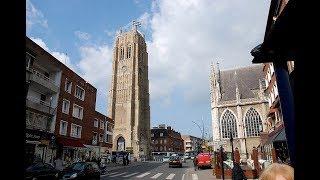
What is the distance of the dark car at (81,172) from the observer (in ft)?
57.4

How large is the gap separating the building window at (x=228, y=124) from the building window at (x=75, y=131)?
2863cm

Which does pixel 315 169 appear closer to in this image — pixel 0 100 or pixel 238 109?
pixel 0 100

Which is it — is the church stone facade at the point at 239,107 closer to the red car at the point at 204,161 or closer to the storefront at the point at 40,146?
the red car at the point at 204,161

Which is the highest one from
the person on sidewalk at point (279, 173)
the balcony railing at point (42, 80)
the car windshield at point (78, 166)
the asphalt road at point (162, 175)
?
the balcony railing at point (42, 80)

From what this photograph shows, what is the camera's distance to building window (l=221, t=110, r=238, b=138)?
5439cm

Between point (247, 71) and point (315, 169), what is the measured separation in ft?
204

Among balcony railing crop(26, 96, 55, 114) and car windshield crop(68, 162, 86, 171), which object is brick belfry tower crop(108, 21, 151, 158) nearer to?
balcony railing crop(26, 96, 55, 114)

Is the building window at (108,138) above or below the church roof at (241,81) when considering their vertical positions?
below

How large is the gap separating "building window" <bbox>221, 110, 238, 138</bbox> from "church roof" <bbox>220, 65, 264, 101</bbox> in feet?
13.0

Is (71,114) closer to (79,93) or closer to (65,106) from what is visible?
(65,106)

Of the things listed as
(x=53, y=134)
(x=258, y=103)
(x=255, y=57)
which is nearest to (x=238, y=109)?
A: (x=258, y=103)

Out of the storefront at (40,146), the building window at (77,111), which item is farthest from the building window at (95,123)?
the storefront at (40,146)

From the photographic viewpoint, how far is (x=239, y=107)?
5500cm

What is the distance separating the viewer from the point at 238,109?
2160 inches
